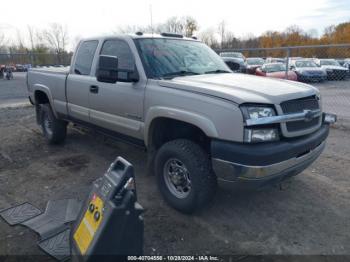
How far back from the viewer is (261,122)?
2.61 m

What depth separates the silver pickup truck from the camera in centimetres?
266

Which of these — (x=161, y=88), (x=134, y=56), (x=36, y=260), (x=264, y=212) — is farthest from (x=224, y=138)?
(x=36, y=260)

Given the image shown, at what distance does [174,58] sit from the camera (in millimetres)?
3820

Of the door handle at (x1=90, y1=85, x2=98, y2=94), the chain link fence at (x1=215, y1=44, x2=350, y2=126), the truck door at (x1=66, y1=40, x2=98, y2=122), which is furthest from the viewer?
the chain link fence at (x1=215, y1=44, x2=350, y2=126)

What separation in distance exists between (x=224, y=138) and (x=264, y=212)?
122 cm

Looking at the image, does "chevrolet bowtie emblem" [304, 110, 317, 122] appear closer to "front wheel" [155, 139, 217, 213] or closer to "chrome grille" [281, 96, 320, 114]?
"chrome grille" [281, 96, 320, 114]

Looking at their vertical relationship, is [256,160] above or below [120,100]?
below

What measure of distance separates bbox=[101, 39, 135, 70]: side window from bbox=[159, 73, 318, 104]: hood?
2.30ft

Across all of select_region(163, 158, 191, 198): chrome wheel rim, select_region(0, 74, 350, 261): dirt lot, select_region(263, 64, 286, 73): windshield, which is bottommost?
select_region(0, 74, 350, 261): dirt lot

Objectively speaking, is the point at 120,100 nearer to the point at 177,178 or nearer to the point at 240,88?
the point at 177,178

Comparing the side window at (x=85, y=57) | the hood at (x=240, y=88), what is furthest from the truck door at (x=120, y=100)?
the hood at (x=240, y=88)

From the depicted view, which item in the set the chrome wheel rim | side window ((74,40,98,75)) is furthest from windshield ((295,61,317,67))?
the chrome wheel rim

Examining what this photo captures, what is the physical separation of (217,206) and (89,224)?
1701 mm

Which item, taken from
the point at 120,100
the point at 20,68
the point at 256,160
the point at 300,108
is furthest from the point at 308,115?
the point at 20,68
